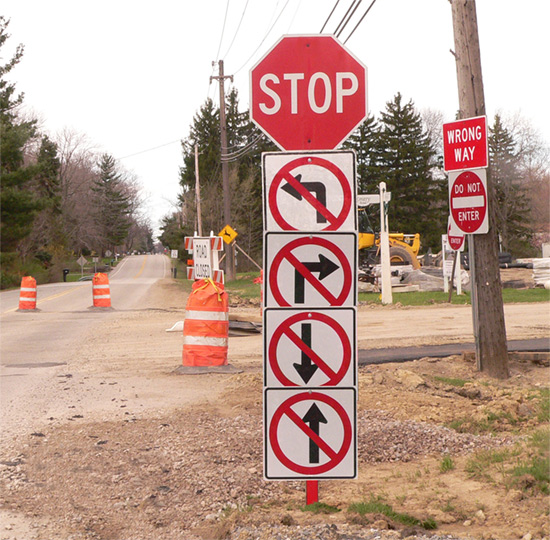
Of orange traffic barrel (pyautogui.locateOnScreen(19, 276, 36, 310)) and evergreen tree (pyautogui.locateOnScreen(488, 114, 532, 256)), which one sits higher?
evergreen tree (pyautogui.locateOnScreen(488, 114, 532, 256))

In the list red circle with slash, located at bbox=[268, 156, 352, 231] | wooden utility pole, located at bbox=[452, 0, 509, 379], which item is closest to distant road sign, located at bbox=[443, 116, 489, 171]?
wooden utility pole, located at bbox=[452, 0, 509, 379]

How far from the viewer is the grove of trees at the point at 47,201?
145 feet

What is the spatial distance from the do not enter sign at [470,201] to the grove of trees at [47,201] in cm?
3722

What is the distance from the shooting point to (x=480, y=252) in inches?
369

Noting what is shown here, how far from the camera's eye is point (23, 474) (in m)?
5.68

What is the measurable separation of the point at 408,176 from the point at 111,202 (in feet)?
205

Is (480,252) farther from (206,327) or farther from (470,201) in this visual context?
(206,327)

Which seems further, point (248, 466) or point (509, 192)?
point (509, 192)

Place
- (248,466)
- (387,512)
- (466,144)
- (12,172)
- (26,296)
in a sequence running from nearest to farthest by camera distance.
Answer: (387,512)
(248,466)
(466,144)
(26,296)
(12,172)

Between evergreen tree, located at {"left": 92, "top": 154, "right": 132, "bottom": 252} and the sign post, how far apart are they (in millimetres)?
106407

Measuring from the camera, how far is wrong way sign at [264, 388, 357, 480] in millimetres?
4176

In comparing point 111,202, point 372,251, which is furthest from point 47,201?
point 111,202

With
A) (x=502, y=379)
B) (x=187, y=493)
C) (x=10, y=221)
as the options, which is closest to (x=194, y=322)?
(x=502, y=379)

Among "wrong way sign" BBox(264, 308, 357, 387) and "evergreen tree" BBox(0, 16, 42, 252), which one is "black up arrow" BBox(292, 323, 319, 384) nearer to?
"wrong way sign" BBox(264, 308, 357, 387)
